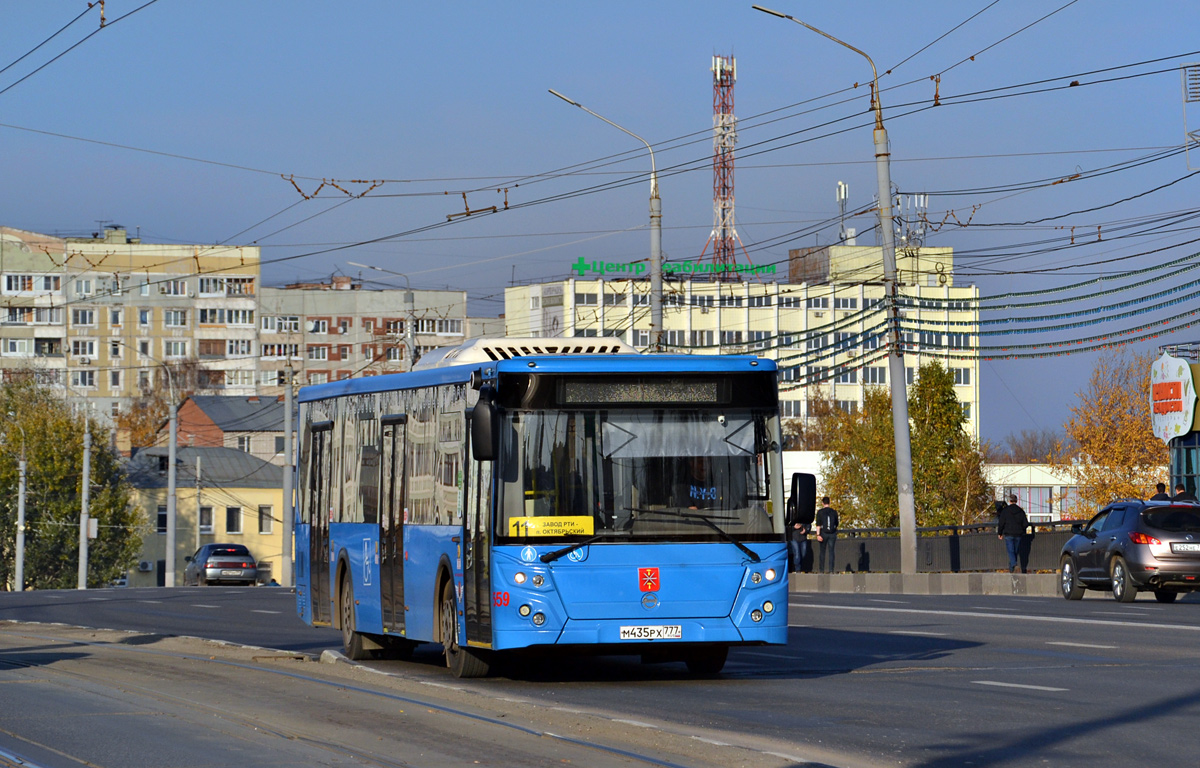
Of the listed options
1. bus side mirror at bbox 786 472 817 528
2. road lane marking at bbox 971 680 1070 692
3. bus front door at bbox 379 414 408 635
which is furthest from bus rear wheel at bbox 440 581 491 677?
road lane marking at bbox 971 680 1070 692

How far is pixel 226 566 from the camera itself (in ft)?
200

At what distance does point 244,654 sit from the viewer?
17.8 metres

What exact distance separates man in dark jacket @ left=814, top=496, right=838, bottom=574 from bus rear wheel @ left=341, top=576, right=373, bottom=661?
1940 cm

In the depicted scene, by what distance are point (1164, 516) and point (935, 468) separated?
39543 millimetres

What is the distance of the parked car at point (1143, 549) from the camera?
25.5 metres

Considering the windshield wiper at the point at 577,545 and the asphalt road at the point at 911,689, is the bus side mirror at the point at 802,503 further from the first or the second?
the windshield wiper at the point at 577,545

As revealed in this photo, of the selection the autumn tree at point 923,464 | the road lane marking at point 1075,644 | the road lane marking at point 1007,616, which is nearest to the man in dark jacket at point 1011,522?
the road lane marking at point 1007,616

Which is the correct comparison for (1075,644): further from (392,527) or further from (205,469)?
(205,469)

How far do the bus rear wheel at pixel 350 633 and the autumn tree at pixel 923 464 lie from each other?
48269 mm

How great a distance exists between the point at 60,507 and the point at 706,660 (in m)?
83.2

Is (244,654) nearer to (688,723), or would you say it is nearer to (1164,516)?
(688,723)

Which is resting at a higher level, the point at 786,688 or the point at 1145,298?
the point at 1145,298

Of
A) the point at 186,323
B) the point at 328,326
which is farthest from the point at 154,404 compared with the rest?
the point at 328,326

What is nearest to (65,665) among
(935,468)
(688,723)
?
(688,723)
